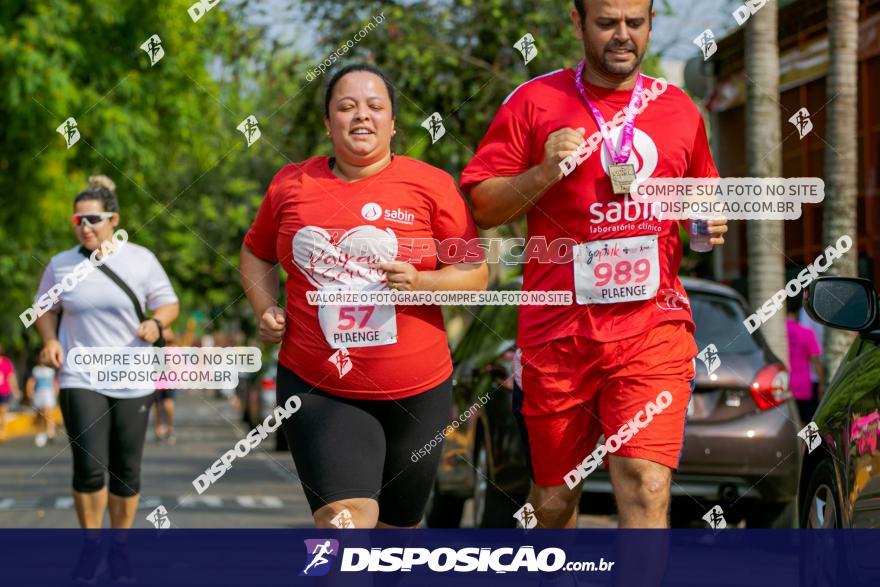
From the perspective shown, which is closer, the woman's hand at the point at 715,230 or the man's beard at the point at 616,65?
the man's beard at the point at 616,65

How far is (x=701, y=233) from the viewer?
580cm

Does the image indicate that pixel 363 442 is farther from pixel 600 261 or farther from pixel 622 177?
pixel 622 177

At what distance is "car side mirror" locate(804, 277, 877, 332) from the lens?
17.7ft

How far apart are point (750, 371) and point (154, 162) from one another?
1626cm

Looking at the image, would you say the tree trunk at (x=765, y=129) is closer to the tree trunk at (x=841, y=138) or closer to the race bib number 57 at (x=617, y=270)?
the tree trunk at (x=841, y=138)

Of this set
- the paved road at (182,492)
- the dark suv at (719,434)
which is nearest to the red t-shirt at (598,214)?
the dark suv at (719,434)

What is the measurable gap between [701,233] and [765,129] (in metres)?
8.88

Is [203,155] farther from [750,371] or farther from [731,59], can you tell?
[750,371]

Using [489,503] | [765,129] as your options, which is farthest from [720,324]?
[765,129]

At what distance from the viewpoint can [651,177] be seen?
565cm

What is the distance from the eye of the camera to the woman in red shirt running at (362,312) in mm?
5770

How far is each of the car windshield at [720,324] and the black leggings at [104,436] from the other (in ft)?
10.7

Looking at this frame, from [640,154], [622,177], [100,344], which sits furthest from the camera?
[100,344]

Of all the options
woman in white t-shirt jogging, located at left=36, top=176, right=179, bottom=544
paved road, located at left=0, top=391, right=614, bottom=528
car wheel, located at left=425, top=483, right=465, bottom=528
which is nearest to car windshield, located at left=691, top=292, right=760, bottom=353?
car wheel, located at left=425, top=483, right=465, bottom=528
